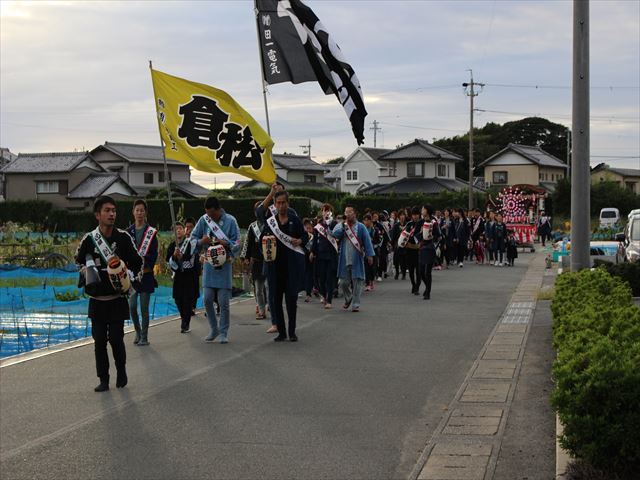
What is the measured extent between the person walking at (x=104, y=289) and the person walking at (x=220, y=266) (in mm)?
2566

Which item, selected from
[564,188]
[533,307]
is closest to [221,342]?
[533,307]

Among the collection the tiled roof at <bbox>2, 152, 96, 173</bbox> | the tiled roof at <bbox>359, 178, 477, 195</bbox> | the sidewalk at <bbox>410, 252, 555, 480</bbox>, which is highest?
the tiled roof at <bbox>2, 152, 96, 173</bbox>

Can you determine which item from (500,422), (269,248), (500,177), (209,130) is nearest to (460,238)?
(209,130)

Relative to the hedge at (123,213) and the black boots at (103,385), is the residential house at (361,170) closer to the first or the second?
the hedge at (123,213)

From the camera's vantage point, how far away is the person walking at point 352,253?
15.0 m

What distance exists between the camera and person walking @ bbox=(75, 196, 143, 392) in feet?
26.9

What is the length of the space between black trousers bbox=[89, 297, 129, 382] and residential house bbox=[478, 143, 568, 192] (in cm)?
6691

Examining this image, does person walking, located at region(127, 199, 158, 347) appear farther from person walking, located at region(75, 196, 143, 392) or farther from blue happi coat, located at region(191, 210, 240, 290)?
person walking, located at region(75, 196, 143, 392)

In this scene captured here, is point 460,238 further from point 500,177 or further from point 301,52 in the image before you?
point 500,177

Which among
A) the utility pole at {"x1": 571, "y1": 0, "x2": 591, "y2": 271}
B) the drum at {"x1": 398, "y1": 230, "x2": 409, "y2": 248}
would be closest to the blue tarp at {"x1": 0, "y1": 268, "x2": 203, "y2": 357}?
the drum at {"x1": 398, "y1": 230, "x2": 409, "y2": 248}

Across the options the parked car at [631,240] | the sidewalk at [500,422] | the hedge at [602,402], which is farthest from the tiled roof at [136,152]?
the hedge at [602,402]

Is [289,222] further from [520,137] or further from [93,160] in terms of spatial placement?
[520,137]

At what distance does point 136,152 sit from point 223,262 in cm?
6305

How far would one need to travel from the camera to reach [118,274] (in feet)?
26.3
